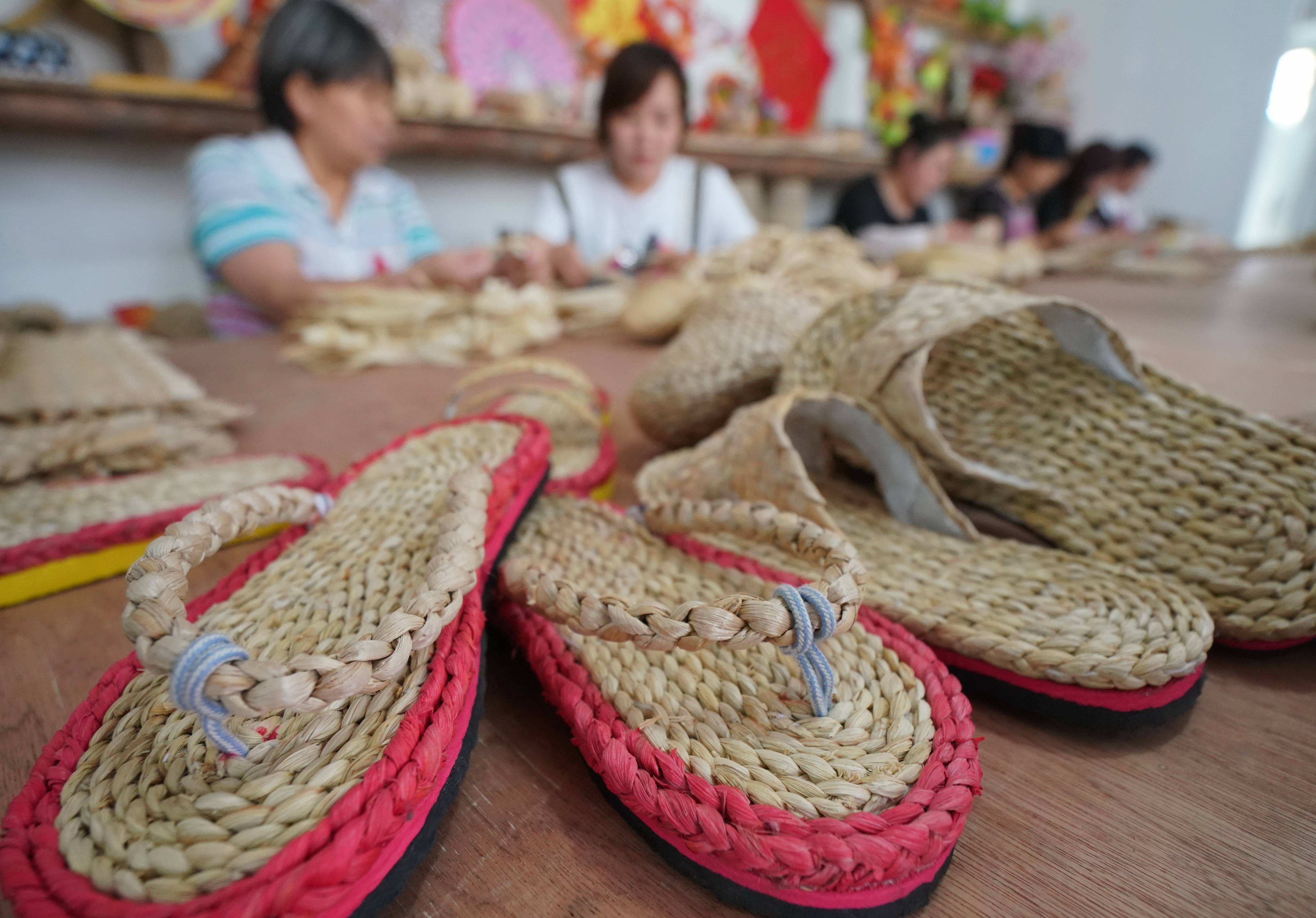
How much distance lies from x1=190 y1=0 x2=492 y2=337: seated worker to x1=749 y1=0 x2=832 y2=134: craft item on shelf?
237 cm

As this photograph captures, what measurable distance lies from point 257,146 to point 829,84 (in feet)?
10.2

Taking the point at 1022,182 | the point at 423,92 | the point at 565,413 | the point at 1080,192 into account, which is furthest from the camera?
the point at 1080,192

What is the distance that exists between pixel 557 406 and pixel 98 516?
1.57 feet

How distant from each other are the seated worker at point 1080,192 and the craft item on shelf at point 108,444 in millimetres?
3555

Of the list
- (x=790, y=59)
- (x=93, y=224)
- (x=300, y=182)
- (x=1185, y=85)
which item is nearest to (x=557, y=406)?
(x=300, y=182)

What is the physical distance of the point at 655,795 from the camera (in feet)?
1.01

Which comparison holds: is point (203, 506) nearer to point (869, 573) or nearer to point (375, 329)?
point (869, 573)

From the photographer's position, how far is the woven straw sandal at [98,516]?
55 centimetres

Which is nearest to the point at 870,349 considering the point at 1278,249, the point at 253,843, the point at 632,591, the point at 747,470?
the point at 747,470

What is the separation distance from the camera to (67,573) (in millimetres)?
570

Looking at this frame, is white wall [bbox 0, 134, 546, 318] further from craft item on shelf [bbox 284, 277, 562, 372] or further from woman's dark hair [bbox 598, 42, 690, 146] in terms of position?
woman's dark hair [bbox 598, 42, 690, 146]

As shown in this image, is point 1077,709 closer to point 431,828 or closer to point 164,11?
point 431,828

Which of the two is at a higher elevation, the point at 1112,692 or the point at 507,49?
the point at 507,49

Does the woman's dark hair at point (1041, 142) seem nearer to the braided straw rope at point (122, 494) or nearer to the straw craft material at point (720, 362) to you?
the straw craft material at point (720, 362)
